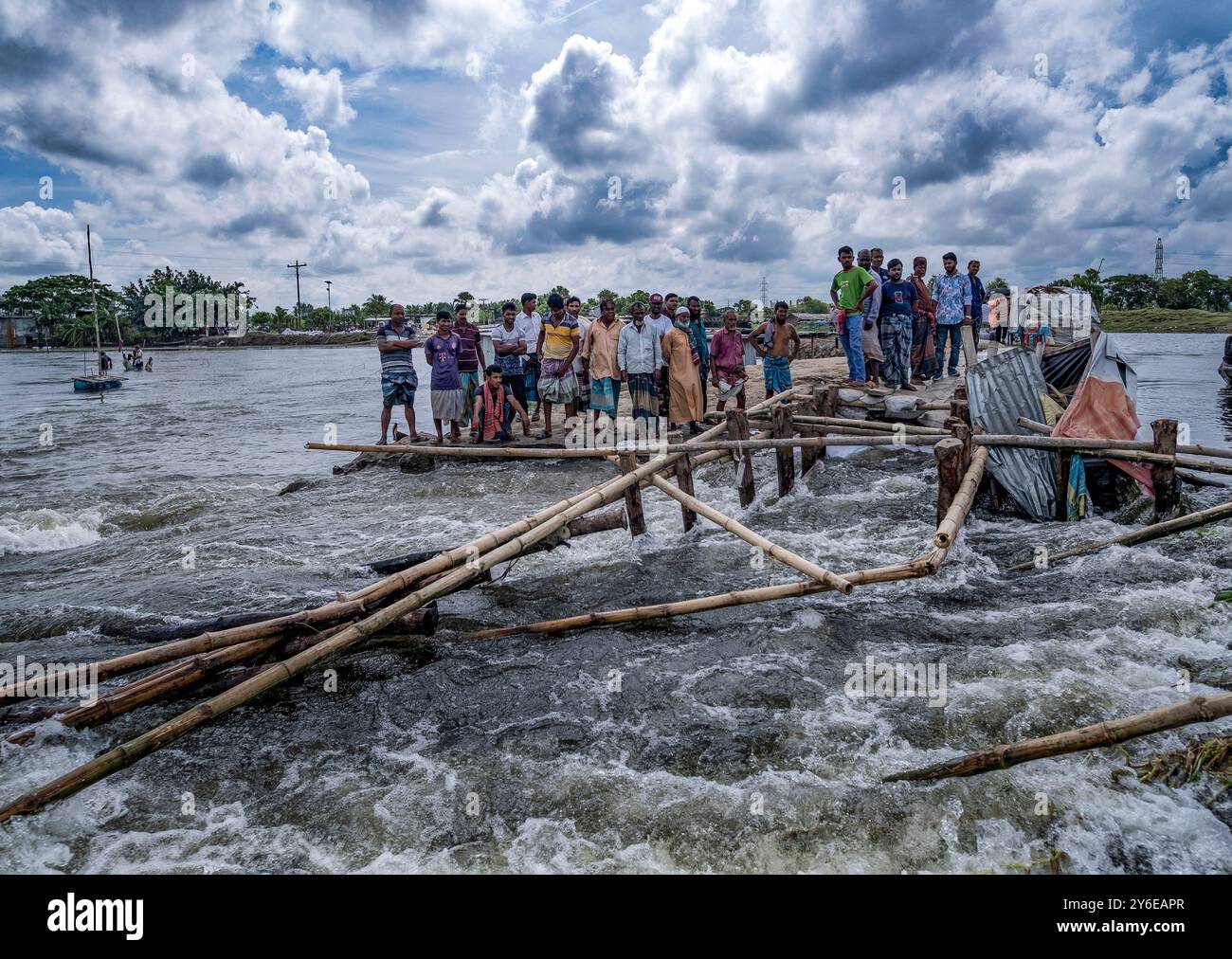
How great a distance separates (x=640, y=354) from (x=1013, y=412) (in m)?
4.80

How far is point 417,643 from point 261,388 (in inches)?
1371

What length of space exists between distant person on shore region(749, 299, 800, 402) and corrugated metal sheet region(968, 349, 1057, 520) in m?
2.99

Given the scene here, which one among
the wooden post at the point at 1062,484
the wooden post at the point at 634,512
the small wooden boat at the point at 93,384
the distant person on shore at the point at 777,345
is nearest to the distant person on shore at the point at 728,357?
the distant person on shore at the point at 777,345

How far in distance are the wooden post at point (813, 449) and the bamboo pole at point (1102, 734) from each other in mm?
7136

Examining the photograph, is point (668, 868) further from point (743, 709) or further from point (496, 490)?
point (496, 490)

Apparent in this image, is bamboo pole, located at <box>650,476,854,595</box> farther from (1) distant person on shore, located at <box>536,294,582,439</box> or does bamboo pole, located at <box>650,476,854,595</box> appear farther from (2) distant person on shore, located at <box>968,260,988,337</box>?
(2) distant person on shore, located at <box>968,260,988,337</box>

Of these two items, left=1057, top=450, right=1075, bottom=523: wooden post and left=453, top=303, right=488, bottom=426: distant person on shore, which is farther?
left=453, top=303, right=488, bottom=426: distant person on shore

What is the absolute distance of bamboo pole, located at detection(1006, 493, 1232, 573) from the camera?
19.5 ft

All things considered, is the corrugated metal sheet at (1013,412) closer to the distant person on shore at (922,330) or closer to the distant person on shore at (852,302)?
the distant person on shore at (852,302)

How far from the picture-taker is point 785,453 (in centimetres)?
944

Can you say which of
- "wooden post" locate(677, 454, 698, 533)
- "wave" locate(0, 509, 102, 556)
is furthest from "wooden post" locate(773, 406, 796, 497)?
"wave" locate(0, 509, 102, 556)

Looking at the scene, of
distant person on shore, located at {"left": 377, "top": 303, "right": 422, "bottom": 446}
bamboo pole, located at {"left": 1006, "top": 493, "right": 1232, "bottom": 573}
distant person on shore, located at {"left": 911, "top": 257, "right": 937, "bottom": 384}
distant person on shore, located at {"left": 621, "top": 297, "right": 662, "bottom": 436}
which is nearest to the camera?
bamboo pole, located at {"left": 1006, "top": 493, "right": 1232, "bottom": 573}
